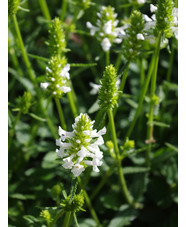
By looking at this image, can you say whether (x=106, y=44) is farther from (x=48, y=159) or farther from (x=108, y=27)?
(x=48, y=159)

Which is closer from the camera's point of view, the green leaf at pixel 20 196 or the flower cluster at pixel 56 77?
the flower cluster at pixel 56 77

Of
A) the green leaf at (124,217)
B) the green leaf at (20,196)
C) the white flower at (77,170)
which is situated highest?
the white flower at (77,170)

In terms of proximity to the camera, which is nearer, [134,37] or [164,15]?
[164,15]

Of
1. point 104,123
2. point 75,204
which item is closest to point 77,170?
point 75,204

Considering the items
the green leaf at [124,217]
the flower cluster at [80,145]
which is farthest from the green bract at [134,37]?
the green leaf at [124,217]

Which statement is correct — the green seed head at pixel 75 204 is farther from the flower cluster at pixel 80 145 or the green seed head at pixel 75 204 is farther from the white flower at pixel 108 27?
the white flower at pixel 108 27

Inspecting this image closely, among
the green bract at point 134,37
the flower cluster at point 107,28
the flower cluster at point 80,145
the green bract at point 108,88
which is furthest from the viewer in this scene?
the flower cluster at point 107,28
